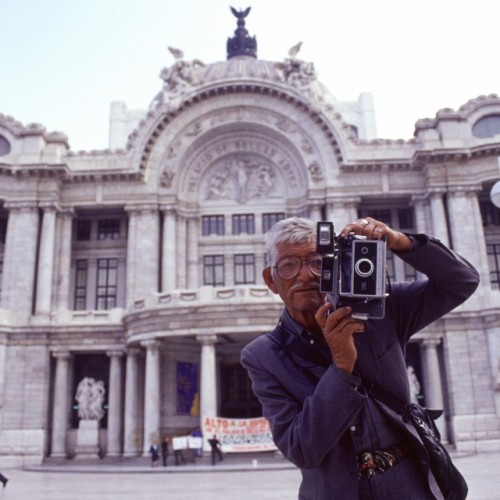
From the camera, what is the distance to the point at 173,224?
1510 inches

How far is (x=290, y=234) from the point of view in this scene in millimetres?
3508

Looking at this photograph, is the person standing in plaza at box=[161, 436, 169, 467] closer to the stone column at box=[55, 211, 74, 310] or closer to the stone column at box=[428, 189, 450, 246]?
the stone column at box=[55, 211, 74, 310]

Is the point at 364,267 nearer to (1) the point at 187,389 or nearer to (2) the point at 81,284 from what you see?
(1) the point at 187,389

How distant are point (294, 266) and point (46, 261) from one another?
35962mm

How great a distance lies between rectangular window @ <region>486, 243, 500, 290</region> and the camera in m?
37.8

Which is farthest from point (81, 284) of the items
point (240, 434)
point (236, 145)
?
point (240, 434)

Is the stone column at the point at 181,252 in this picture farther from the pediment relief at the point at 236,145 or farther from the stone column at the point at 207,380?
the stone column at the point at 207,380

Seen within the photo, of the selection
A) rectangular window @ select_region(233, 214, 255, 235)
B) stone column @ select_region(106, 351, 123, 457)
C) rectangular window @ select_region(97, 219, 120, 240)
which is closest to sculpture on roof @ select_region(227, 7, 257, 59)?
rectangular window @ select_region(233, 214, 255, 235)

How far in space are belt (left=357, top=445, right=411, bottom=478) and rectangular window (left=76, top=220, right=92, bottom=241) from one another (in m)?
39.6

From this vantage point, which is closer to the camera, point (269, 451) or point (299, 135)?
point (269, 451)

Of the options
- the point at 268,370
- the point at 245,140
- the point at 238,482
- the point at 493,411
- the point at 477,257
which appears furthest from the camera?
the point at 245,140

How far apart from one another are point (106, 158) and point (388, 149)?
1929 centimetres

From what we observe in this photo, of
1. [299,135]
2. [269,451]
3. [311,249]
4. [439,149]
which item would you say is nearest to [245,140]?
[299,135]

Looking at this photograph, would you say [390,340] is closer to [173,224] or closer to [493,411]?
[493,411]
